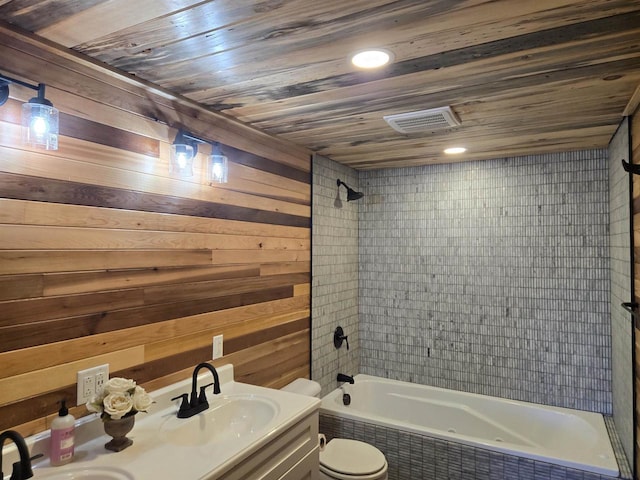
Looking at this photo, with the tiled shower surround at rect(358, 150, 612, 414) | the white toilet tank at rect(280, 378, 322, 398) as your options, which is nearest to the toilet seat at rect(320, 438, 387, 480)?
the white toilet tank at rect(280, 378, 322, 398)

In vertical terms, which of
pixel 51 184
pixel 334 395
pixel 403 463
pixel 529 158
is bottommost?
pixel 403 463

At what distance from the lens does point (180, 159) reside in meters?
1.88

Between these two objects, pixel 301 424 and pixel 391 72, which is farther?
pixel 301 424

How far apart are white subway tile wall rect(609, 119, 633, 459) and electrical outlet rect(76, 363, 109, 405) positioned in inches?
98.9

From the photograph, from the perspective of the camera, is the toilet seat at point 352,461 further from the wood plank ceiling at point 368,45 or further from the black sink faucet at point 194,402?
the wood plank ceiling at point 368,45

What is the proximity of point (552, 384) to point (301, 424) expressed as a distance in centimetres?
215

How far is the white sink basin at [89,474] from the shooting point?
50.2 inches

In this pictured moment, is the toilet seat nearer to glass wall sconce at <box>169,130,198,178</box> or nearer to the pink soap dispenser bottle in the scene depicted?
the pink soap dispenser bottle

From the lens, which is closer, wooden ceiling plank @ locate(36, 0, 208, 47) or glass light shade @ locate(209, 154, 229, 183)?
wooden ceiling plank @ locate(36, 0, 208, 47)

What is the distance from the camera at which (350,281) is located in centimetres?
356

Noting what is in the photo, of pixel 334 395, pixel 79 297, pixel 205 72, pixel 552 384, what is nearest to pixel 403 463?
pixel 334 395

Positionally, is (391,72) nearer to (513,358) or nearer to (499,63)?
(499,63)

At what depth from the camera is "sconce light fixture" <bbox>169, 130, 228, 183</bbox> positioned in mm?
1868

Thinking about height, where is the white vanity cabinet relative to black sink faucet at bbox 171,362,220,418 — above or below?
below
